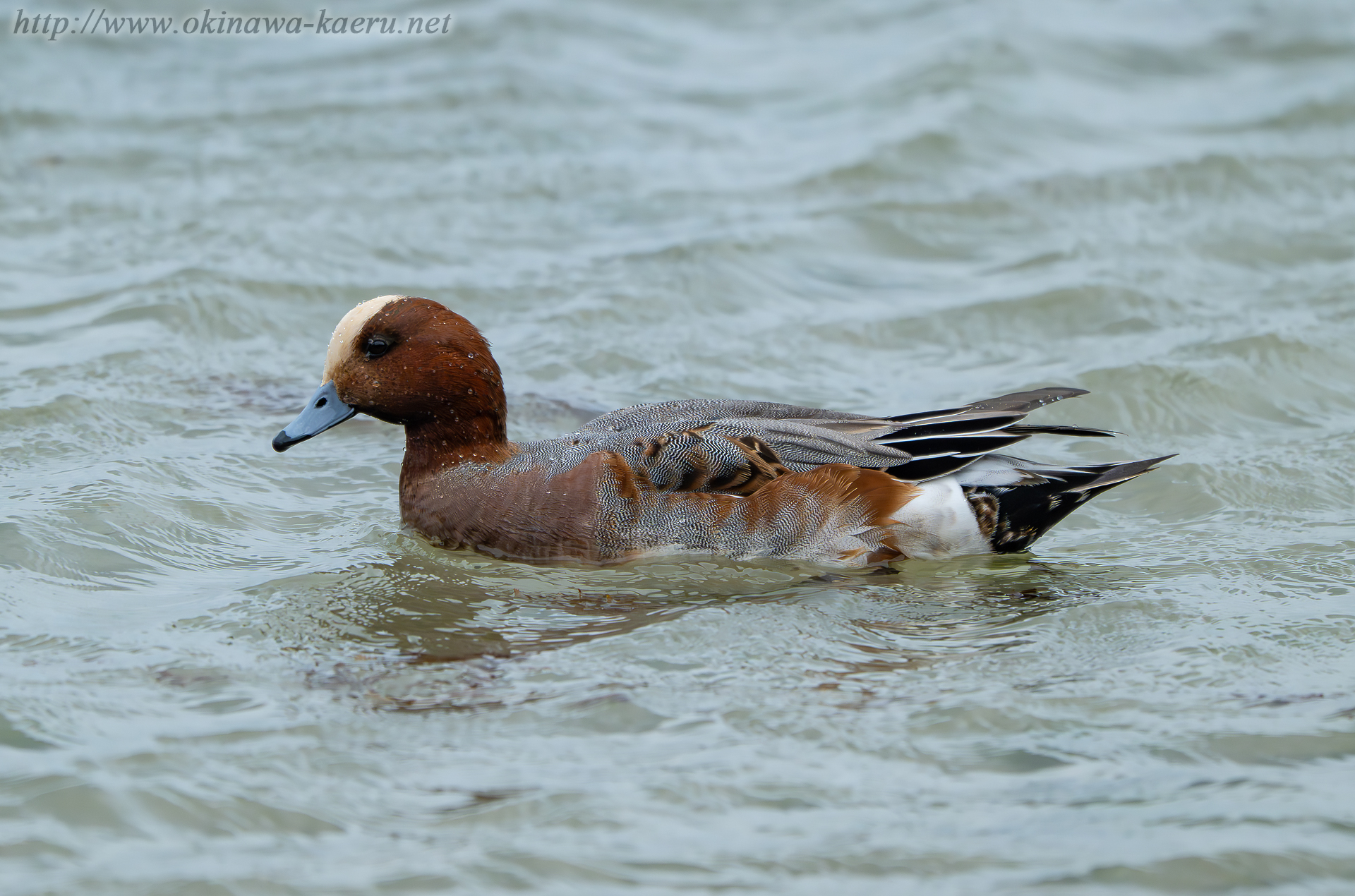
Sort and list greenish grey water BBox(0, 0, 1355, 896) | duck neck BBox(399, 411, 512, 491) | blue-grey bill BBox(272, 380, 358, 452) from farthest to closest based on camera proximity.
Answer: duck neck BBox(399, 411, 512, 491) < blue-grey bill BBox(272, 380, 358, 452) < greenish grey water BBox(0, 0, 1355, 896)

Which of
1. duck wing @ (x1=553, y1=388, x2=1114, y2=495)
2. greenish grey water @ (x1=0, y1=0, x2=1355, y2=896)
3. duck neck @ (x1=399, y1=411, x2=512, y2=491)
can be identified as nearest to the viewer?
greenish grey water @ (x1=0, y1=0, x2=1355, y2=896)

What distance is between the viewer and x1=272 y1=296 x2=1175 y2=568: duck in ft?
19.2

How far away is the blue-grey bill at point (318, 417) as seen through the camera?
20.0 feet

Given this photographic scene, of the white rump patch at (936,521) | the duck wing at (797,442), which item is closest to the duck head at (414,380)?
the duck wing at (797,442)

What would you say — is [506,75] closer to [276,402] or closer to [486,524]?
[276,402]

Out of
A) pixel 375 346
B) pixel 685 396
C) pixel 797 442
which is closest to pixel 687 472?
pixel 797 442

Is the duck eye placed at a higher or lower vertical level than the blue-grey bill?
higher

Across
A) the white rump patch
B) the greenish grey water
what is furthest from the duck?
the greenish grey water

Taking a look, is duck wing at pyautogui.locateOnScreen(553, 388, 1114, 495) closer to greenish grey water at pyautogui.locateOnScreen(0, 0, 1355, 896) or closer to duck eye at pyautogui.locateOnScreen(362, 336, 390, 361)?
greenish grey water at pyautogui.locateOnScreen(0, 0, 1355, 896)

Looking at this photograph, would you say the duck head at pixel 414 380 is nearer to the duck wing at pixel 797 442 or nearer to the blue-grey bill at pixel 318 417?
the blue-grey bill at pixel 318 417

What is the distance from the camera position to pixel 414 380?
6152mm

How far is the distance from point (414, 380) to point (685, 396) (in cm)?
220

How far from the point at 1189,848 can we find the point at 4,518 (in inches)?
183

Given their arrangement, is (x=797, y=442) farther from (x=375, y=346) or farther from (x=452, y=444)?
(x=375, y=346)
